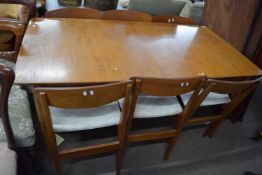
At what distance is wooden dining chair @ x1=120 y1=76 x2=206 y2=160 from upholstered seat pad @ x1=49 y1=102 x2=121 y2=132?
11 centimetres

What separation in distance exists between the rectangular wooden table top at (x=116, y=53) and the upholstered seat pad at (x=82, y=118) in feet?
0.71

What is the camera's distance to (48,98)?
0.88m

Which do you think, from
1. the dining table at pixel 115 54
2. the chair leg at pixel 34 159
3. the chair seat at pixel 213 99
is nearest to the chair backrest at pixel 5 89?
the dining table at pixel 115 54

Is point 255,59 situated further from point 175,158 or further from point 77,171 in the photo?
point 77,171

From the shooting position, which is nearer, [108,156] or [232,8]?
[108,156]

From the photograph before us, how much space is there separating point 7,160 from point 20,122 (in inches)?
7.5

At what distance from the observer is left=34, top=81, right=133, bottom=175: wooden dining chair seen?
873mm

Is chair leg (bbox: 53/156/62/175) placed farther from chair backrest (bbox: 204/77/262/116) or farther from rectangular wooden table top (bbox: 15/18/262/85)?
chair backrest (bbox: 204/77/262/116)

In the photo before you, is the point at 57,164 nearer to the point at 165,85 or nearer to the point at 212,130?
the point at 165,85

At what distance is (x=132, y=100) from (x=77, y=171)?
655mm

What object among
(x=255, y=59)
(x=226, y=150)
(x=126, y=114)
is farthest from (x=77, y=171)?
(x=255, y=59)

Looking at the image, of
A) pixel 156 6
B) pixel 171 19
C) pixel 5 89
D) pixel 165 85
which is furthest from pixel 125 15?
pixel 5 89

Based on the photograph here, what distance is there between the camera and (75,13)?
1650 mm

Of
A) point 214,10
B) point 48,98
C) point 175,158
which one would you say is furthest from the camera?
point 214,10
